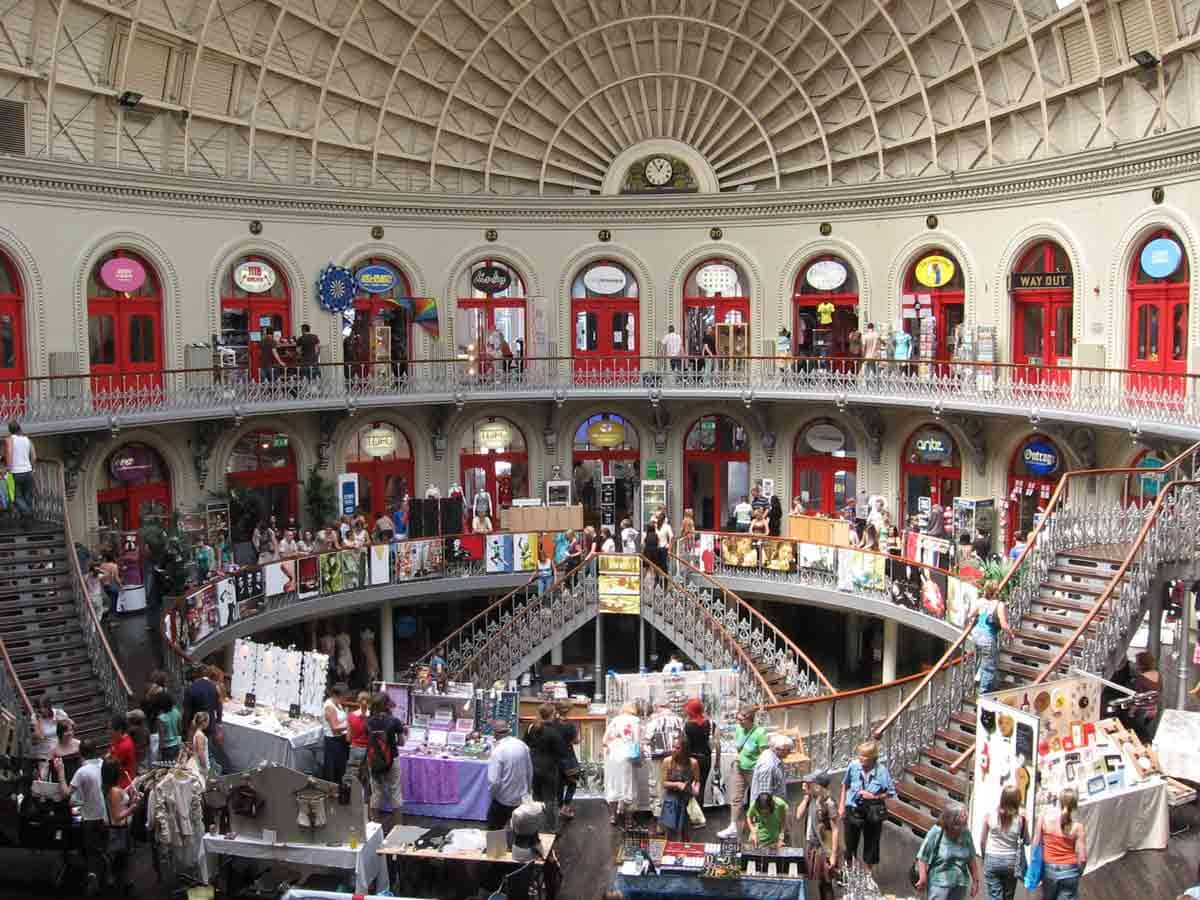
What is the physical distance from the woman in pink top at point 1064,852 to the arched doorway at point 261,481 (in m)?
22.4

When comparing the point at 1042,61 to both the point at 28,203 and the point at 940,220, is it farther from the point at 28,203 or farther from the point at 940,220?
the point at 28,203

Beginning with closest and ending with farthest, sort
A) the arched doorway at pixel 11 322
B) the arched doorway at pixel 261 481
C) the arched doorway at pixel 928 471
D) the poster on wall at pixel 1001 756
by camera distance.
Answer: the poster on wall at pixel 1001 756
the arched doorway at pixel 11 322
the arched doorway at pixel 261 481
the arched doorway at pixel 928 471

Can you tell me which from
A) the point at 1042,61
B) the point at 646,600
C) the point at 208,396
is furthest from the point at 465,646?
the point at 1042,61

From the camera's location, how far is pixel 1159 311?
26.2 meters

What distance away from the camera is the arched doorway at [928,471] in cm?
3125

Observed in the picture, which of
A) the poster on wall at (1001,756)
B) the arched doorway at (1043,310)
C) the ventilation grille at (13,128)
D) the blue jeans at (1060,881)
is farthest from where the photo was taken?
the arched doorway at (1043,310)

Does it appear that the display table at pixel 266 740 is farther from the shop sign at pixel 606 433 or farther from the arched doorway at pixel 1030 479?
the shop sign at pixel 606 433

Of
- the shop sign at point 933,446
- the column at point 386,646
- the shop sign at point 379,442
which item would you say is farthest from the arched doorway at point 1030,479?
the shop sign at point 379,442

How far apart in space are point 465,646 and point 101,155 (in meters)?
13.9

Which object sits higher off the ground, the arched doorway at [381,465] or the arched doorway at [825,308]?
the arched doorway at [825,308]

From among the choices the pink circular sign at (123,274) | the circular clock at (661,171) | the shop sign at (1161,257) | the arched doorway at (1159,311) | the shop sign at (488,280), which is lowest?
the arched doorway at (1159,311)

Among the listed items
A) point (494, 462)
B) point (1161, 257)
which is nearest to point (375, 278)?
point (494, 462)

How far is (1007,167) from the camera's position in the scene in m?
29.0

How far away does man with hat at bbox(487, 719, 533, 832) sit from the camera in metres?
14.6
